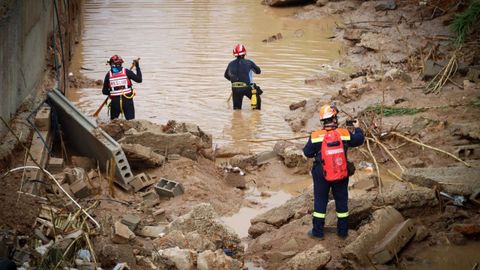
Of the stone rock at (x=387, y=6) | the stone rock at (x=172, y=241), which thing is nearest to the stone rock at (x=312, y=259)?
the stone rock at (x=172, y=241)

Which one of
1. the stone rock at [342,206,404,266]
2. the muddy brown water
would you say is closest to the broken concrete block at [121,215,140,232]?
the stone rock at [342,206,404,266]

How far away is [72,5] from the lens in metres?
22.6

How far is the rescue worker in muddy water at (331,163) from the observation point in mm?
8906

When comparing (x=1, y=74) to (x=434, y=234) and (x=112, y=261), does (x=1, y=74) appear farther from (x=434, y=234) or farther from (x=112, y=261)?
(x=434, y=234)

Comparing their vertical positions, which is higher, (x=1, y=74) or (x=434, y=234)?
(x=1, y=74)

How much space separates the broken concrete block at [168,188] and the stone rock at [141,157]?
0.62 m

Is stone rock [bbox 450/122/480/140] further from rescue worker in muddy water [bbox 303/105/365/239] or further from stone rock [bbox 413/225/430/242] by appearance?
rescue worker in muddy water [bbox 303/105/365/239]

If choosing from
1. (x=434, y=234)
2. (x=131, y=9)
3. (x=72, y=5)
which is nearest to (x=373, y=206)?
(x=434, y=234)

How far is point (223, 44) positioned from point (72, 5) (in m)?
4.77

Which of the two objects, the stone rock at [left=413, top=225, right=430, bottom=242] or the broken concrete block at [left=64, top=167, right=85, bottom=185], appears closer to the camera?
the stone rock at [left=413, top=225, right=430, bottom=242]

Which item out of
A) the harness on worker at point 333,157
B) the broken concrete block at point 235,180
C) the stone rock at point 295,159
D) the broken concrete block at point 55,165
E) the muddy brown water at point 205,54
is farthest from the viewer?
the muddy brown water at point 205,54

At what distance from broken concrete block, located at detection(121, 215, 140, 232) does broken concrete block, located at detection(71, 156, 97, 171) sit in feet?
7.39

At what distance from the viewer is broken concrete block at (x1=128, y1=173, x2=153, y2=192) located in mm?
11312

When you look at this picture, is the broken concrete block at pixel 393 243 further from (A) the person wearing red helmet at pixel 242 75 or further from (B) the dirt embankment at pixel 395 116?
(A) the person wearing red helmet at pixel 242 75
